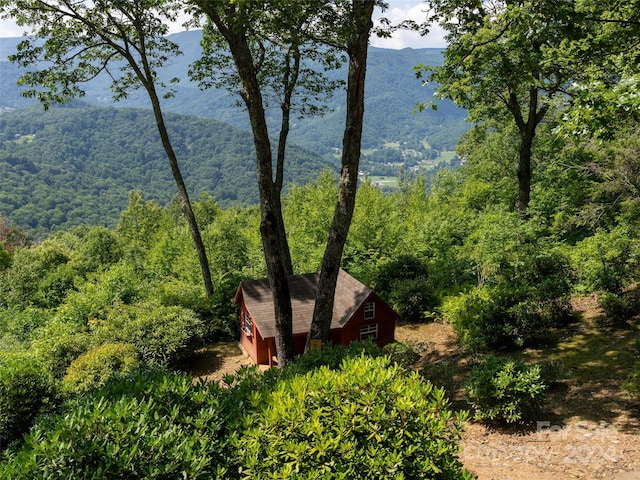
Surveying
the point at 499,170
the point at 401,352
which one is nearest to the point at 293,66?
the point at 401,352

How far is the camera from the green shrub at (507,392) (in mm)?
7035

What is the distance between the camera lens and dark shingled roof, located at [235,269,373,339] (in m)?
14.6

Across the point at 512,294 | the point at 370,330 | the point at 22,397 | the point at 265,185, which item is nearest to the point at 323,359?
the point at 265,185

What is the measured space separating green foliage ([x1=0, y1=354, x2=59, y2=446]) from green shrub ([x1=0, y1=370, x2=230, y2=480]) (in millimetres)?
3662

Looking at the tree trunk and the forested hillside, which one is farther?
the tree trunk

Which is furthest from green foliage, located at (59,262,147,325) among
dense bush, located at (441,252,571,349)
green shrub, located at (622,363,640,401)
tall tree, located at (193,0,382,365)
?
green shrub, located at (622,363,640,401)

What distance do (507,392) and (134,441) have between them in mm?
5689

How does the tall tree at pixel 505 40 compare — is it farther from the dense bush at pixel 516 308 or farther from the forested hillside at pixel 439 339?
the dense bush at pixel 516 308

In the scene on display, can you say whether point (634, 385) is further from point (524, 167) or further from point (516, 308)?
point (524, 167)

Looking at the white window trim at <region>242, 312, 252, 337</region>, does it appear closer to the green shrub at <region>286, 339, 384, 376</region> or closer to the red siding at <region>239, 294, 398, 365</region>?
the red siding at <region>239, 294, 398, 365</region>

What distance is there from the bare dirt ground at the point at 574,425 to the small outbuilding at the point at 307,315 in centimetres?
479

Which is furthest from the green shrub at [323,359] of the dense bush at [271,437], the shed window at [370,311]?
the shed window at [370,311]

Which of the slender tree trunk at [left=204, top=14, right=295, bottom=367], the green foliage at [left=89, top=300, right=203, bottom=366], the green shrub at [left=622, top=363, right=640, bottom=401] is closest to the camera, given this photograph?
the green shrub at [left=622, top=363, right=640, bottom=401]

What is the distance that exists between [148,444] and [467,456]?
4.83 m
